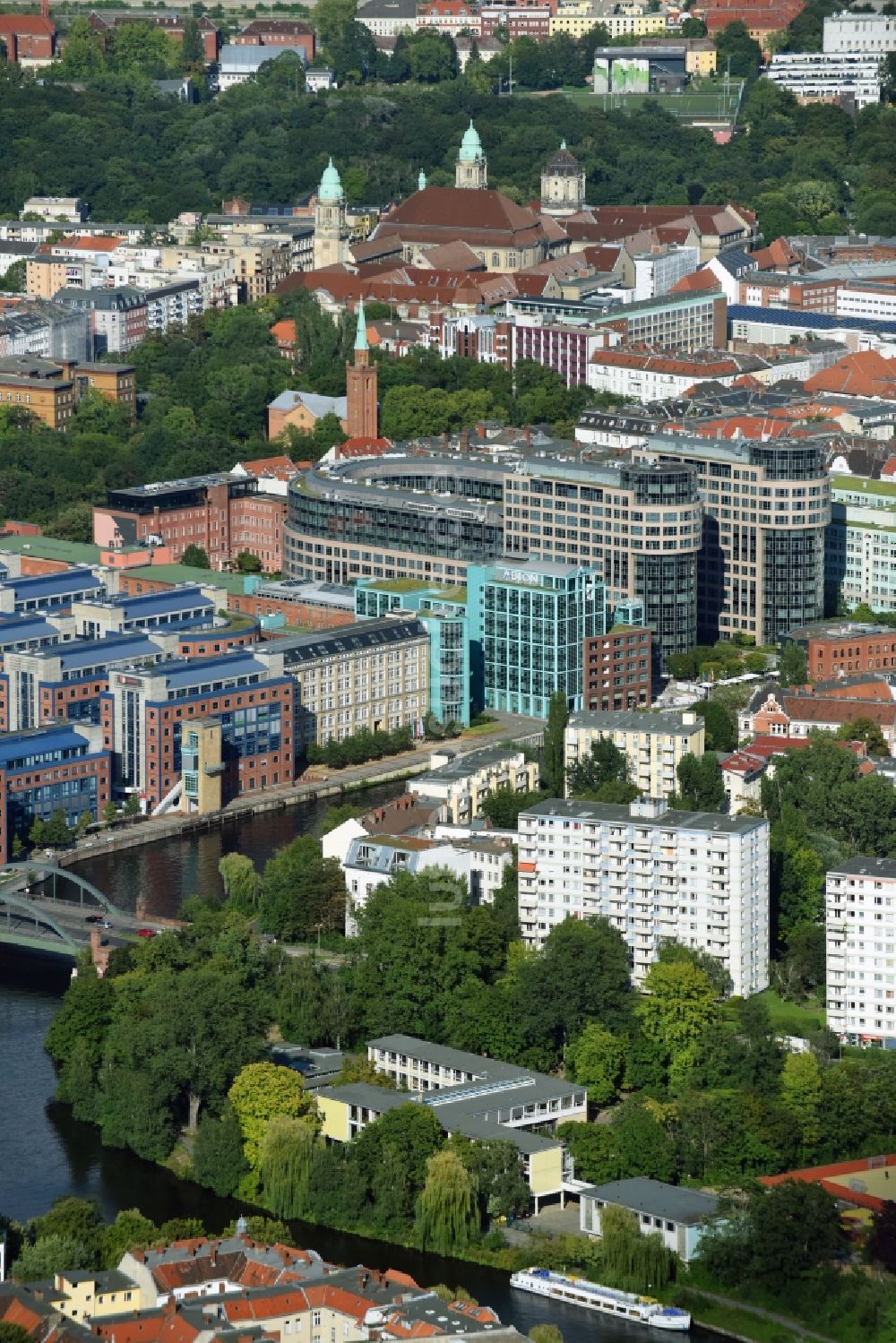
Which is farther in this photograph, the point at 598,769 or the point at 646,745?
the point at 646,745

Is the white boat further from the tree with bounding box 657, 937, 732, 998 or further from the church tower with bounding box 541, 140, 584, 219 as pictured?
the church tower with bounding box 541, 140, 584, 219

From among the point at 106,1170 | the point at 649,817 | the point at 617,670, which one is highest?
the point at 649,817

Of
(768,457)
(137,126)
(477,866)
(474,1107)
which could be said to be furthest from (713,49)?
(474,1107)

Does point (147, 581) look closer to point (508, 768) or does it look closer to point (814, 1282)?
point (508, 768)

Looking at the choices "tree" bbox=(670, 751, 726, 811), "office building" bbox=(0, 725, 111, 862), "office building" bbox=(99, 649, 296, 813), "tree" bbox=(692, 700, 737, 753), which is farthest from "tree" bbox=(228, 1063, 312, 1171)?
"tree" bbox=(692, 700, 737, 753)

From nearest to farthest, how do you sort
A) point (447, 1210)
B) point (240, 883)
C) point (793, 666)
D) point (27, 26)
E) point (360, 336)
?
1. point (447, 1210)
2. point (240, 883)
3. point (793, 666)
4. point (360, 336)
5. point (27, 26)

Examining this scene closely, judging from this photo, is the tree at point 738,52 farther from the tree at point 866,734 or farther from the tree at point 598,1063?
the tree at point 598,1063

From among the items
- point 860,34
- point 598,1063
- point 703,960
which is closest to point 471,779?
point 703,960

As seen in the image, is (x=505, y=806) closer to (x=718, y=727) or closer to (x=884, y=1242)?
(x=718, y=727)
